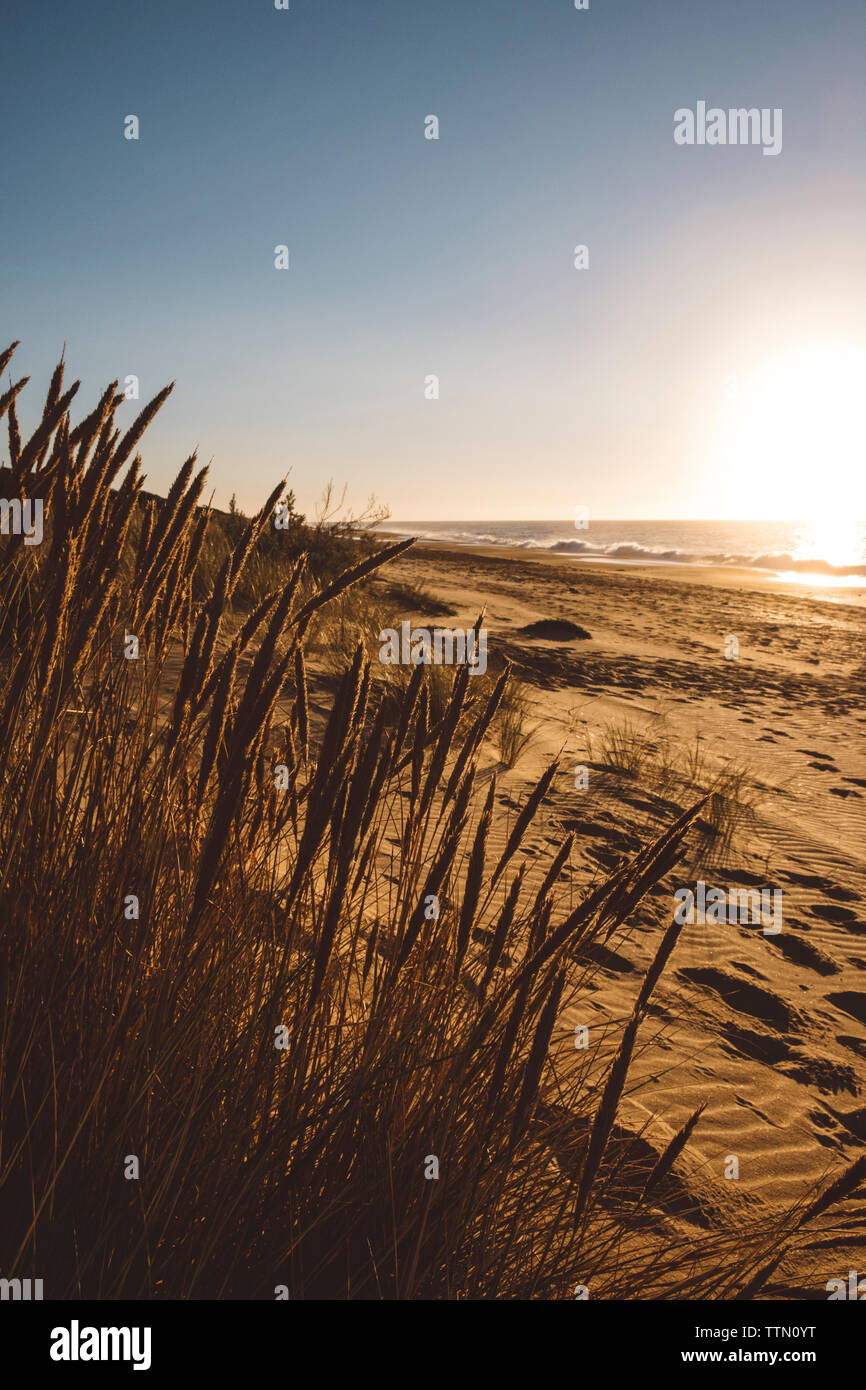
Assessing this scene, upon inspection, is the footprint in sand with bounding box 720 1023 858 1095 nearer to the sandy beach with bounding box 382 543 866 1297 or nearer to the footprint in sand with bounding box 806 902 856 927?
the sandy beach with bounding box 382 543 866 1297

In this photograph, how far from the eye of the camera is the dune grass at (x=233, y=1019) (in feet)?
3.34

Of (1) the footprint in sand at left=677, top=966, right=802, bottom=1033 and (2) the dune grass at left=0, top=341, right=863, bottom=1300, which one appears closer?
(2) the dune grass at left=0, top=341, right=863, bottom=1300

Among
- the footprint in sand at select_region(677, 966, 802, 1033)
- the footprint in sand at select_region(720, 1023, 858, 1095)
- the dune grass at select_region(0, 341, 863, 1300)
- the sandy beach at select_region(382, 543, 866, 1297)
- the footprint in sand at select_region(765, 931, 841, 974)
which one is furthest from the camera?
the footprint in sand at select_region(765, 931, 841, 974)

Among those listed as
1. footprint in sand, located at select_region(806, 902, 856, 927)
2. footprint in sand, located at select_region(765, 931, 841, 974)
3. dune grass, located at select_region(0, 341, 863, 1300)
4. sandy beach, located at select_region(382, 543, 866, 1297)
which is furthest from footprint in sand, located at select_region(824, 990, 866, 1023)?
dune grass, located at select_region(0, 341, 863, 1300)

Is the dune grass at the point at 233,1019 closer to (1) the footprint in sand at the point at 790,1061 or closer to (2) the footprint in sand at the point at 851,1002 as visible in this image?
(1) the footprint in sand at the point at 790,1061

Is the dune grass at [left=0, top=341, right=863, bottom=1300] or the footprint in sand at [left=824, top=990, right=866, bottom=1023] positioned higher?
the dune grass at [left=0, top=341, right=863, bottom=1300]

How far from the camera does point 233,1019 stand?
1305 millimetres

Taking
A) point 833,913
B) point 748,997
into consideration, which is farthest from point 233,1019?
point 833,913

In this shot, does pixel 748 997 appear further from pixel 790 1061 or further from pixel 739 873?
pixel 739 873

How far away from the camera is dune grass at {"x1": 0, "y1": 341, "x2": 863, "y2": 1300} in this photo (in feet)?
3.34

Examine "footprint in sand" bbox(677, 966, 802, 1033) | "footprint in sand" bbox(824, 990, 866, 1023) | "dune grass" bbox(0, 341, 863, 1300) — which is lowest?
"footprint in sand" bbox(824, 990, 866, 1023)

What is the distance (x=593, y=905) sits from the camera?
102 centimetres

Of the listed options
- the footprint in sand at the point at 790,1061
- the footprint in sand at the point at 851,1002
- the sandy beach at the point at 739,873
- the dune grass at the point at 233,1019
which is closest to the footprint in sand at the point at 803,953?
the sandy beach at the point at 739,873
